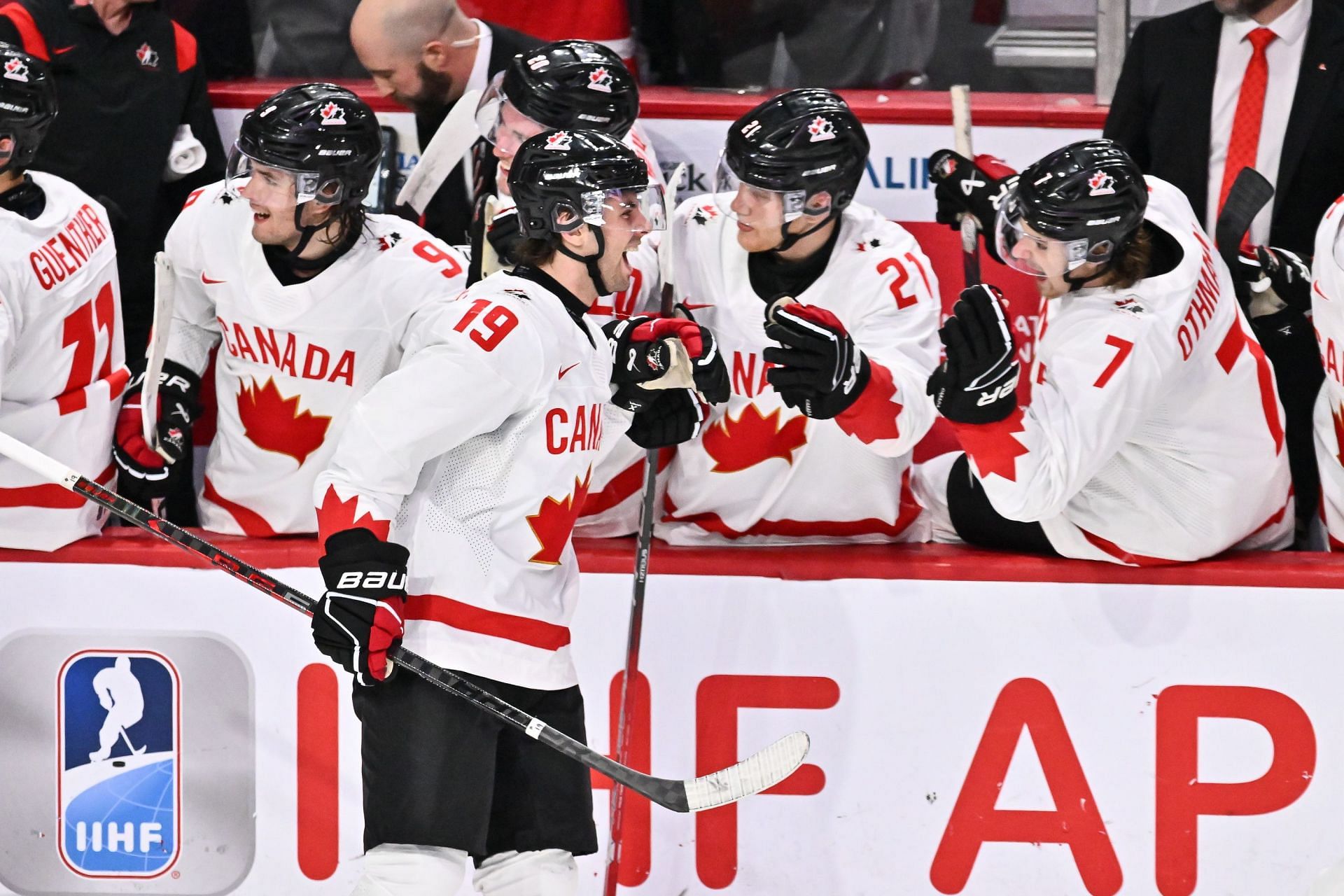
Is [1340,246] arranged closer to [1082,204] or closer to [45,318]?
[1082,204]

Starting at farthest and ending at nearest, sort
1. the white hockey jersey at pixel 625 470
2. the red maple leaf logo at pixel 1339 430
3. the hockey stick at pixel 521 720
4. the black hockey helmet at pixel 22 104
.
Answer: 1. the white hockey jersey at pixel 625 470
2. the red maple leaf logo at pixel 1339 430
3. the black hockey helmet at pixel 22 104
4. the hockey stick at pixel 521 720

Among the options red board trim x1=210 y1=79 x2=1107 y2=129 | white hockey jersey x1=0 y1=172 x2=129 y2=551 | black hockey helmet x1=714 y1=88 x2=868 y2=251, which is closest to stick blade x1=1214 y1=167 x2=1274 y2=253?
red board trim x1=210 y1=79 x2=1107 y2=129

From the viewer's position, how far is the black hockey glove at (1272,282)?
12.0ft

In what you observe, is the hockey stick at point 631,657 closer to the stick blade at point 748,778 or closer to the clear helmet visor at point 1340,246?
the stick blade at point 748,778

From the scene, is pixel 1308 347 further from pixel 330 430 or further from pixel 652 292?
pixel 330 430

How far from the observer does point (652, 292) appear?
11.8ft

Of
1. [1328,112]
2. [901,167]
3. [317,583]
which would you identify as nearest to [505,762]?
[317,583]

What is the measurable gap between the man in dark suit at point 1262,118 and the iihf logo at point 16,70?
7.57 ft

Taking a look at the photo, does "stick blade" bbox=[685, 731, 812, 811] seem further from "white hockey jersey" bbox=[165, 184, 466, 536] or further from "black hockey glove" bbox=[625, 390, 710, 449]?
"white hockey jersey" bbox=[165, 184, 466, 536]

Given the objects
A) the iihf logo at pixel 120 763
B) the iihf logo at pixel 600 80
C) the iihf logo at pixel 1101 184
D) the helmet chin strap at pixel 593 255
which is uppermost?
the iihf logo at pixel 600 80

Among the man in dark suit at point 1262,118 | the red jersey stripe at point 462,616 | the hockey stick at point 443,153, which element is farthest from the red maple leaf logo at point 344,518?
the man in dark suit at point 1262,118

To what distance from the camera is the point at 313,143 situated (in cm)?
318

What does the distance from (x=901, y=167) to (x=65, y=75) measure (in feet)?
6.55

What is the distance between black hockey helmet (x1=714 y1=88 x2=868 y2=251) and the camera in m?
3.23
